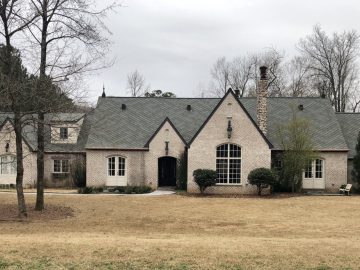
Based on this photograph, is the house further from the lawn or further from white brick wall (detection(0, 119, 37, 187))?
the lawn

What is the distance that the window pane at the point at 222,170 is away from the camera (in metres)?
31.3

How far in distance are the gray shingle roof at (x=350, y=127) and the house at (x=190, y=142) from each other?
71 mm

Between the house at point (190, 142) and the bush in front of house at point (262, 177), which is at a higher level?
the house at point (190, 142)

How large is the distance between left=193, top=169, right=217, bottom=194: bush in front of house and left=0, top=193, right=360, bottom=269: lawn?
2.04 meters

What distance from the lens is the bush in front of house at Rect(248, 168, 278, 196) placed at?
29922mm

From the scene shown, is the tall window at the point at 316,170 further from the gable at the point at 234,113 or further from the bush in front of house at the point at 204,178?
the bush in front of house at the point at 204,178

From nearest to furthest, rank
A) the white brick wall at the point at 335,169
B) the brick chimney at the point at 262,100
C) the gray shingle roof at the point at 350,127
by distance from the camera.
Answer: the brick chimney at the point at 262,100 < the white brick wall at the point at 335,169 < the gray shingle roof at the point at 350,127

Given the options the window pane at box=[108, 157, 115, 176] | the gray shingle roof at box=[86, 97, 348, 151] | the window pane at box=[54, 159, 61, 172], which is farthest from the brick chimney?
the window pane at box=[54, 159, 61, 172]

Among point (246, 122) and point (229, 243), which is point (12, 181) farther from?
point (229, 243)

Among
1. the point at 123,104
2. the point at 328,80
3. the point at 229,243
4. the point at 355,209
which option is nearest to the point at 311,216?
the point at 355,209

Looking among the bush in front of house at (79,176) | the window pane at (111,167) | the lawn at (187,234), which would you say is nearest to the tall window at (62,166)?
the bush in front of house at (79,176)

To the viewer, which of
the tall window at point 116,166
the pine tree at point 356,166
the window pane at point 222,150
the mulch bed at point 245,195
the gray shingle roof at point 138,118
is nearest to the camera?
the mulch bed at point 245,195

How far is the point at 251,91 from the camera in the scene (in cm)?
6769

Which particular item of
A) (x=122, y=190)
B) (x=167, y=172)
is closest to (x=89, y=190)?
→ (x=122, y=190)
